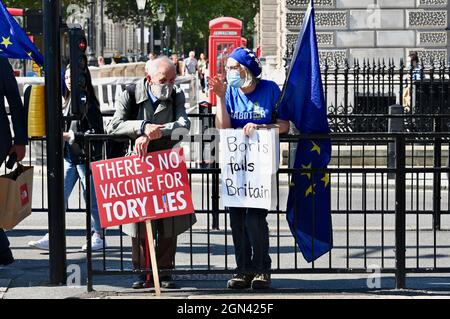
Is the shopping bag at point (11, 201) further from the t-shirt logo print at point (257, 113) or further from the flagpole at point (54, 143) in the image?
the t-shirt logo print at point (257, 113)

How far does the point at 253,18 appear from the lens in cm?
9094

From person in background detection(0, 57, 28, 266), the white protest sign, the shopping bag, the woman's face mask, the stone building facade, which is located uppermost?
the stone building facade

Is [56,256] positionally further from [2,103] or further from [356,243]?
[356,243]

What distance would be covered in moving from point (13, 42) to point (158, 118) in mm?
1796

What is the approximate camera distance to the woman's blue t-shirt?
30.7ft

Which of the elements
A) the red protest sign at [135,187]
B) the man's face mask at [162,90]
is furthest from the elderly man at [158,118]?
the red protest sign at [135,187]

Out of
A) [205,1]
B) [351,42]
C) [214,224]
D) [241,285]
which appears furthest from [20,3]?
[241,285]

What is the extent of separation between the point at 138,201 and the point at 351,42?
54.9 feet

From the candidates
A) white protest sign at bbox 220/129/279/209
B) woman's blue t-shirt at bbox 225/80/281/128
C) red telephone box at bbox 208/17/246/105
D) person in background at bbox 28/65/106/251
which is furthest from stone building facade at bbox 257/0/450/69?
white protest sign at bbox 220/129/279/209

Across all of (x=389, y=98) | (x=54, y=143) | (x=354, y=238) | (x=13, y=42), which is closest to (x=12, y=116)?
(x=13, y=42)

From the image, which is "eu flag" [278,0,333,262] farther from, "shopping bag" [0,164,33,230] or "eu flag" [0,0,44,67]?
"eu flag" [0,0,44,67]

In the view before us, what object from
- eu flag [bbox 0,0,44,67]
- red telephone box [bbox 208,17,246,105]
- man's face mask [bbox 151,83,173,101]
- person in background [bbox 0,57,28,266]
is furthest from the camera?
red telephone box [bbox 208,17,246,105]

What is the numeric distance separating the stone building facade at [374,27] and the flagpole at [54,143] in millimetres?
15822

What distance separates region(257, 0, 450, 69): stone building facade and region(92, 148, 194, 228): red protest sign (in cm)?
1624
